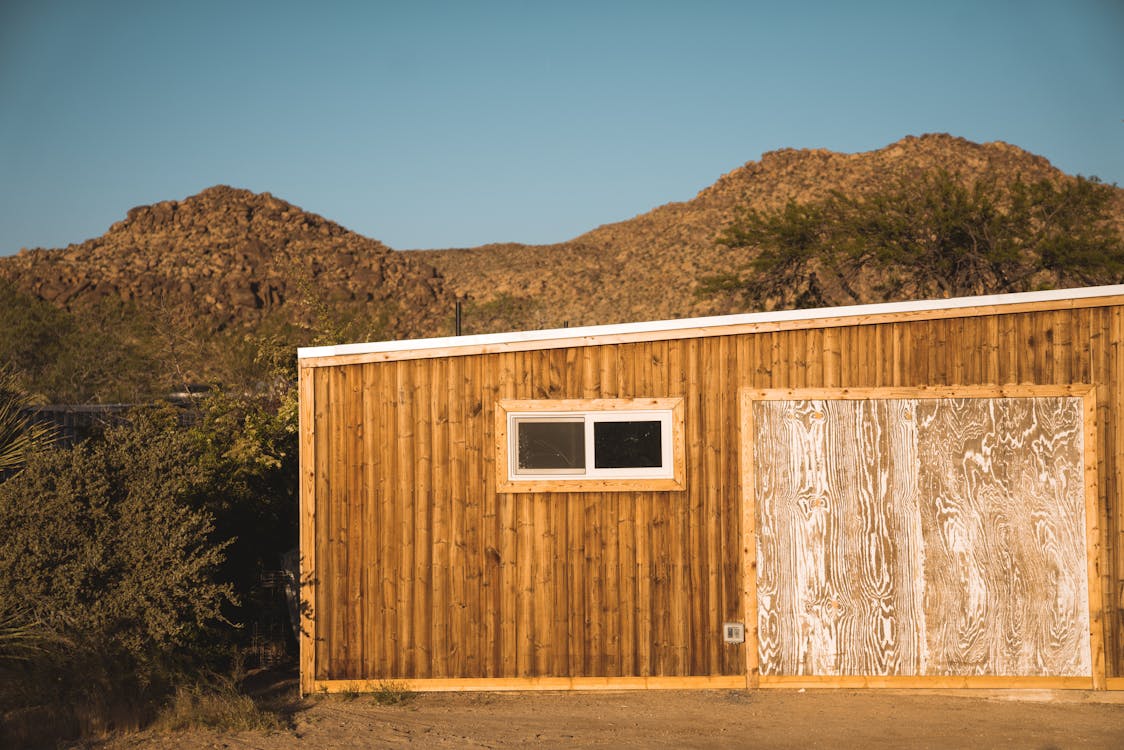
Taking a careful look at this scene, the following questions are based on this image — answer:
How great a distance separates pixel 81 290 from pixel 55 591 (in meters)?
43.0

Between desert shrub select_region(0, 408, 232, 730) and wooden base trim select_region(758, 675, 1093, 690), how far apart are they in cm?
437

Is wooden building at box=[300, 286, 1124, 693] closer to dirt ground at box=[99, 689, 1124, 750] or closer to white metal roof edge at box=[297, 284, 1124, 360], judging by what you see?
white metal roof edge at box=[297, 284, 1124, 360]

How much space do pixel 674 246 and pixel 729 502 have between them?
139 ft

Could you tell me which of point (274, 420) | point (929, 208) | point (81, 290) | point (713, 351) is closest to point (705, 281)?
point (929, 208)

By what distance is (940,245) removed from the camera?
2438cm

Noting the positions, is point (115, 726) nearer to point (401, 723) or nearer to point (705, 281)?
point (401, 723)

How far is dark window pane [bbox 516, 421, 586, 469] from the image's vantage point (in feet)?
26.3

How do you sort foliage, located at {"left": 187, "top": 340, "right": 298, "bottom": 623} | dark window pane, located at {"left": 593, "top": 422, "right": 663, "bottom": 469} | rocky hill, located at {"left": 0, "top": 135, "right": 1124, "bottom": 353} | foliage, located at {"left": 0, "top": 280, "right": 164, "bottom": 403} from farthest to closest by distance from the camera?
rocky hill, located at {"left": 0, "top": 135, "right": 1124, "bottom": 353} < foliage, located at {"left": 0, "top": 280, "right": 164, "bottom": 403} < foliage, located at {"left": 187, "top": 340, "right": 298, "bottom": 623} < dark window pane, located at {"left": 593, "top": 422, "right": 663, "bottom": 469}

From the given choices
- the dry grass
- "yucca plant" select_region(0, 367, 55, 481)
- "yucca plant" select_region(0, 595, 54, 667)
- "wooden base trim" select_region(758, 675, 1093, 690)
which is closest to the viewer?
the dry grass

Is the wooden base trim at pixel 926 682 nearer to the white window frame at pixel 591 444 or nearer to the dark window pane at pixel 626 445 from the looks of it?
the white window frame at pixel 591 444

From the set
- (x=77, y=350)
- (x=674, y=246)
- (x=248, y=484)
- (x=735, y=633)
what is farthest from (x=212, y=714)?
(x=674, y=246)

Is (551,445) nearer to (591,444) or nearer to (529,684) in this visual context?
(591,444)

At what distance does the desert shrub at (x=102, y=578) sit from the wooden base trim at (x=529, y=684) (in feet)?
4.01

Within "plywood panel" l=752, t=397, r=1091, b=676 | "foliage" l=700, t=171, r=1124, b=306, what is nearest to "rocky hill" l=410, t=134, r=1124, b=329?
"foliage" l=700, t=171, r=1124, b=306
